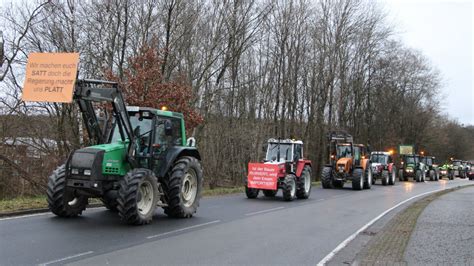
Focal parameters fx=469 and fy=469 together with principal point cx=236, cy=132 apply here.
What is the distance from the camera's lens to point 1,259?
696 cm

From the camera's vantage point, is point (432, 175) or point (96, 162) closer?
point (96, 162)

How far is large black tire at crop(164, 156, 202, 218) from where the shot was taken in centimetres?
1178

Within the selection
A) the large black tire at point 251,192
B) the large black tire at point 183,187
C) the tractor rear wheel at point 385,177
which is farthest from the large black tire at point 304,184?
the tractor rear wheel at point 385,177

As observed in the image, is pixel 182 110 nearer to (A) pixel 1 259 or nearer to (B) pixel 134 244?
(B) pixel 134 244

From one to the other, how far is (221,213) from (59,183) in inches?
198

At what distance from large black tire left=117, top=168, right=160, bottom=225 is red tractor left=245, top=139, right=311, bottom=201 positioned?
8.21 m

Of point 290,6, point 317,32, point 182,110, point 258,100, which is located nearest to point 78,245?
point 182,110

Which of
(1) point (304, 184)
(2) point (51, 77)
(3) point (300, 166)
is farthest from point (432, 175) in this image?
(2) point (51, 77)

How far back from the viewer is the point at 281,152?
65.8ft

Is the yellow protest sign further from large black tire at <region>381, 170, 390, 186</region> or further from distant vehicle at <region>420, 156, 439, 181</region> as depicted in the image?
distant vehicle at <region>420, 156, 439, 181</region>

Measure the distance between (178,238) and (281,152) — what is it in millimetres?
11191

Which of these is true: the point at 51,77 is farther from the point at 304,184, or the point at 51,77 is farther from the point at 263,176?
the point at 304,184

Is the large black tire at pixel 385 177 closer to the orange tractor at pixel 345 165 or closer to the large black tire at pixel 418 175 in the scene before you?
the orange tractor at pixel 345 165

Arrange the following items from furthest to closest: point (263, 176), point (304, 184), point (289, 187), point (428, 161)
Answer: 1. point (428, 161)
2. point (304, 184)
3. point (263, 176)
4. point (289, 187)
